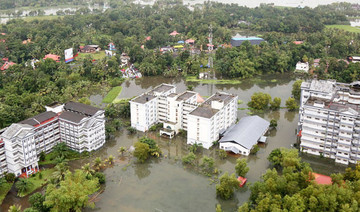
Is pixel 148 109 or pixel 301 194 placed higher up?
pixel 148 109

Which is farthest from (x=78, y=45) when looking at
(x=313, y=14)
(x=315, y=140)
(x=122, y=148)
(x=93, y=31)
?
(x=313, y=14)

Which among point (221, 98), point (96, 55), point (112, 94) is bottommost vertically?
point (112, 94)

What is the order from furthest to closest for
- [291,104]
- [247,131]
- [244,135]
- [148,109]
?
[291,104] < [148,109] < [247,131] < [244,135]

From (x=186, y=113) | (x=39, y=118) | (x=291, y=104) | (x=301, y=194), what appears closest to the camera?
(x=301, y=194)

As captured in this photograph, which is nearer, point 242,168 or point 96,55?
point 242,168

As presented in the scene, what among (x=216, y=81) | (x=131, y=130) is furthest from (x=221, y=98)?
(x=216, y=81)

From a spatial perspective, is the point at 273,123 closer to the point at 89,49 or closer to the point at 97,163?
the point at 97,163
